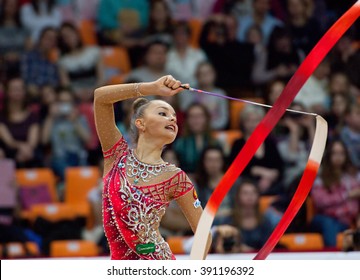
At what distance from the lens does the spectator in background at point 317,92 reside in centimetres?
1016

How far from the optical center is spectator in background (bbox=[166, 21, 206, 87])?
1045 centimetres

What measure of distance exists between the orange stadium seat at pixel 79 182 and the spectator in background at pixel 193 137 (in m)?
0.80

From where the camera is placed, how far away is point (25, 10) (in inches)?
430

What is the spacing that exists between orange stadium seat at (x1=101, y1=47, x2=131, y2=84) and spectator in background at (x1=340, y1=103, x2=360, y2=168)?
7.69 feet

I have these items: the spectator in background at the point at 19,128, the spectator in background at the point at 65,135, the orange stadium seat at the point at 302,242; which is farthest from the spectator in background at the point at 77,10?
the orange stadium seat at the point at 302,242

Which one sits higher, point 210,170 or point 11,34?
point 11,34

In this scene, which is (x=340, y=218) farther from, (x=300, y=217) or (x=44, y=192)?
(x=44, y=192)

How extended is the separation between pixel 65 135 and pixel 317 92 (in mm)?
2574

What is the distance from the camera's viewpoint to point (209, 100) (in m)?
10.2

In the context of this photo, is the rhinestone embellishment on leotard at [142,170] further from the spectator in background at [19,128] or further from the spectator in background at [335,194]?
the spectator in background at [19,128]

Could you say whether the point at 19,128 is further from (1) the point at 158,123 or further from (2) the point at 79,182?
(1) the point at 158,123

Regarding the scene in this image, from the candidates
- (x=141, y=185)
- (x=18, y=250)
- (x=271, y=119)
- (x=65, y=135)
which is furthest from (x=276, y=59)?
(x=141, y=185)

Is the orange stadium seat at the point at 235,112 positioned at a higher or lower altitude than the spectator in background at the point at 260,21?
lower
